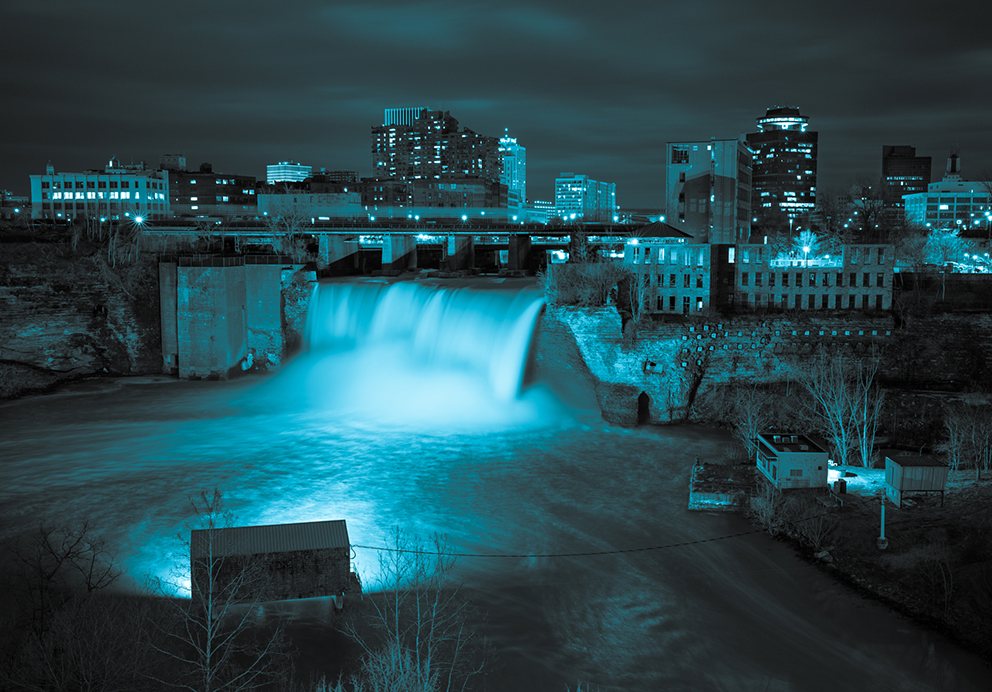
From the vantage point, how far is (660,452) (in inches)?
1207

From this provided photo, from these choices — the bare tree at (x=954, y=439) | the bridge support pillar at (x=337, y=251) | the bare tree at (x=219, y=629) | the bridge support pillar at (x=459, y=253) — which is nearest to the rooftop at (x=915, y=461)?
the bare tree at (x=954, y=439)

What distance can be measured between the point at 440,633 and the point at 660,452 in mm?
15606

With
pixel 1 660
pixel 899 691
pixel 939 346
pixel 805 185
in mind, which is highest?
pixel 805 185

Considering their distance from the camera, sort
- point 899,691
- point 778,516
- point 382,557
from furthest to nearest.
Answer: point 778,516, point 382,557, point 899,691

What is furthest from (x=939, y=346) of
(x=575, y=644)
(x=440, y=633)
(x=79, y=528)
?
(x=79, y=528)

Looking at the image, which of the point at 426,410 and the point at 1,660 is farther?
the point at 426,410

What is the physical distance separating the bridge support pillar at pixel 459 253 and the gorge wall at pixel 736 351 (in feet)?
85.7

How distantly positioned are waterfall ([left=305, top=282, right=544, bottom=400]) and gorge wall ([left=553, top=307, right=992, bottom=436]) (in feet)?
15.7

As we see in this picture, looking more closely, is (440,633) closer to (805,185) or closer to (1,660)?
(1,660)

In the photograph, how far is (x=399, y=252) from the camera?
59688mm

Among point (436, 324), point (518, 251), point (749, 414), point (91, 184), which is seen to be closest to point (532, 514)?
point (749, 414)

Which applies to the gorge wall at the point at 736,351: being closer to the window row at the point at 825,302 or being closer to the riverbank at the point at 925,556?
the window row at the point at 825,302

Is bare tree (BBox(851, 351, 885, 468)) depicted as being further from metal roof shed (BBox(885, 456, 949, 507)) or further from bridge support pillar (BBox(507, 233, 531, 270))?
bridge support pillar (BBox(507, 233, 531, 270))

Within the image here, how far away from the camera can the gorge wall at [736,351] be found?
34.3m
